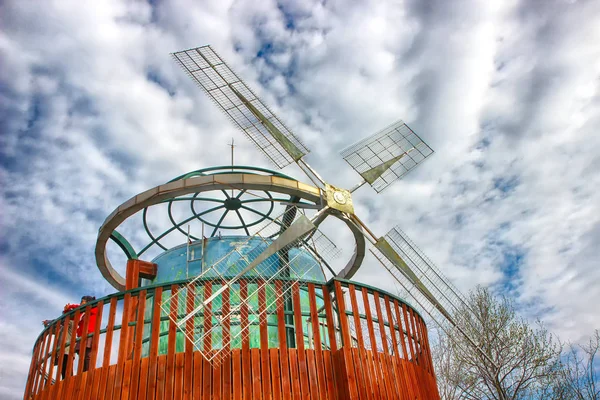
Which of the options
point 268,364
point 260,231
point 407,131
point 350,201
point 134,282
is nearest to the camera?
point 268,364

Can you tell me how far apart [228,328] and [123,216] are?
4.66 meters

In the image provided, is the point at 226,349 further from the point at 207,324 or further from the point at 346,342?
the point at 346,342

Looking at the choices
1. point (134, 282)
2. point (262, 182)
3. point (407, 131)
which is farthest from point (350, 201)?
point (134, 282)

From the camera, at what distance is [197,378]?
9.72 meters

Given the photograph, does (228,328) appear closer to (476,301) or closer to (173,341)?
(173,341)

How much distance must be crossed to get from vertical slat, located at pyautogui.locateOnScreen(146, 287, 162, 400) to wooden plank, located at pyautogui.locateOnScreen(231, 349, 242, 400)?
1609mm

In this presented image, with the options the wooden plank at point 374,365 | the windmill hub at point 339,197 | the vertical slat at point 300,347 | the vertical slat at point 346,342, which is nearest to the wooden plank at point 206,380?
the vertical slat at point 300,347

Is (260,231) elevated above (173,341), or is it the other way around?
(260,231)

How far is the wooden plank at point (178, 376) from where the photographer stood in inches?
378

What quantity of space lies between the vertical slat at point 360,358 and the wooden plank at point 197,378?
333 cm

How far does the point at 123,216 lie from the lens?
12906mm

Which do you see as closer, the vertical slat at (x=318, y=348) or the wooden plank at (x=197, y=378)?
the wooden plank at (x=197, y=378)

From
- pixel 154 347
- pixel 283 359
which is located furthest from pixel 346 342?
pixel 154 347

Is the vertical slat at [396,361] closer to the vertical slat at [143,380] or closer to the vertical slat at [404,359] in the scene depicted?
the vertical slat at [404,359]
